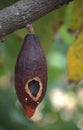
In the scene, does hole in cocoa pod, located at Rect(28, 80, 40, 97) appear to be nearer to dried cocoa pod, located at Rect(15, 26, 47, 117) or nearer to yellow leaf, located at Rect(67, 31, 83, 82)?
dried cocoa pod, located at Rect(15, 26, 47, 117)

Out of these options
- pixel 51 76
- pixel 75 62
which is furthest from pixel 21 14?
pixel 51 76

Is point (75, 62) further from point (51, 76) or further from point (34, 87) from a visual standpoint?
point (51, 76)

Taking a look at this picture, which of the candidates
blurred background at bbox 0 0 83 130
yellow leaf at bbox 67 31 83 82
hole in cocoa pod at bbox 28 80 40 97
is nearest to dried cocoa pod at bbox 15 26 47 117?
hole in cocoa pod at bbox 28 80 40 97

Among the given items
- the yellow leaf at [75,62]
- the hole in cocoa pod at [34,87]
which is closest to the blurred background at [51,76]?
the yellow leaf at [75,62]

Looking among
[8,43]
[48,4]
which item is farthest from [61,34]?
[48,4]

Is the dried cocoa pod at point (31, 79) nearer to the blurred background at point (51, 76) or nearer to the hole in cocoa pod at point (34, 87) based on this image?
the hole in cocoa pod at point (34, 87)
